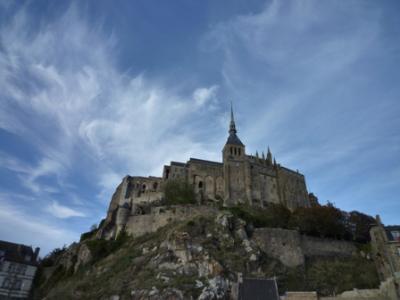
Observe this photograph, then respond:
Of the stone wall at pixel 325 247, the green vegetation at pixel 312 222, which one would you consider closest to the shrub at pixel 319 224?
the green vegetation at pixel 312 222

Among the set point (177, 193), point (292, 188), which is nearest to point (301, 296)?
point (177, 193)

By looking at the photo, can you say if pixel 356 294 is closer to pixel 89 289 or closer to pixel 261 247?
pixel 261 247

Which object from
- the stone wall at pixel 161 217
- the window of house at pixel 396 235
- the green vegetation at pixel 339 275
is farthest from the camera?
the stone wall at pixel 161 217

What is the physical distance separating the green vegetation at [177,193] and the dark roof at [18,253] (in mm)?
18907

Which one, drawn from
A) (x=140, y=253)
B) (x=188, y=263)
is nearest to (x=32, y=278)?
(x=140, y=253)

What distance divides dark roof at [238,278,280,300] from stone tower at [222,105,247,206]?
24.4m

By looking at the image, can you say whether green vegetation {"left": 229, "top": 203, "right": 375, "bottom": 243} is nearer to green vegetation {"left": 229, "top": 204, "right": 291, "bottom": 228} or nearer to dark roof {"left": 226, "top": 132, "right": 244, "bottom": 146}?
green vegetation {"left": 229, "top": 204, "right": 291, "bottom": 228}

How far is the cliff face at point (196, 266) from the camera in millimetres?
25000

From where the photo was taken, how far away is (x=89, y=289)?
2767 centimetres

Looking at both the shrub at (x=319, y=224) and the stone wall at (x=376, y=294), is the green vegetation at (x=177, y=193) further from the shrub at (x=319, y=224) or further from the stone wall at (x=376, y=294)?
the stone wall at (x=376, y=294)

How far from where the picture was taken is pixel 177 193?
44625 millimetres

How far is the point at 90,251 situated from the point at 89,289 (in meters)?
A: 8.07

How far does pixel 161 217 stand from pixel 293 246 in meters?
16.5

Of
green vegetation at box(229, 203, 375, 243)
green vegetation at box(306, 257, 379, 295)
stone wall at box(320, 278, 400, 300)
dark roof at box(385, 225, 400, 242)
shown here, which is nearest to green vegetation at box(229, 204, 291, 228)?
green vegetation at box(229, 203, 375, 243)
